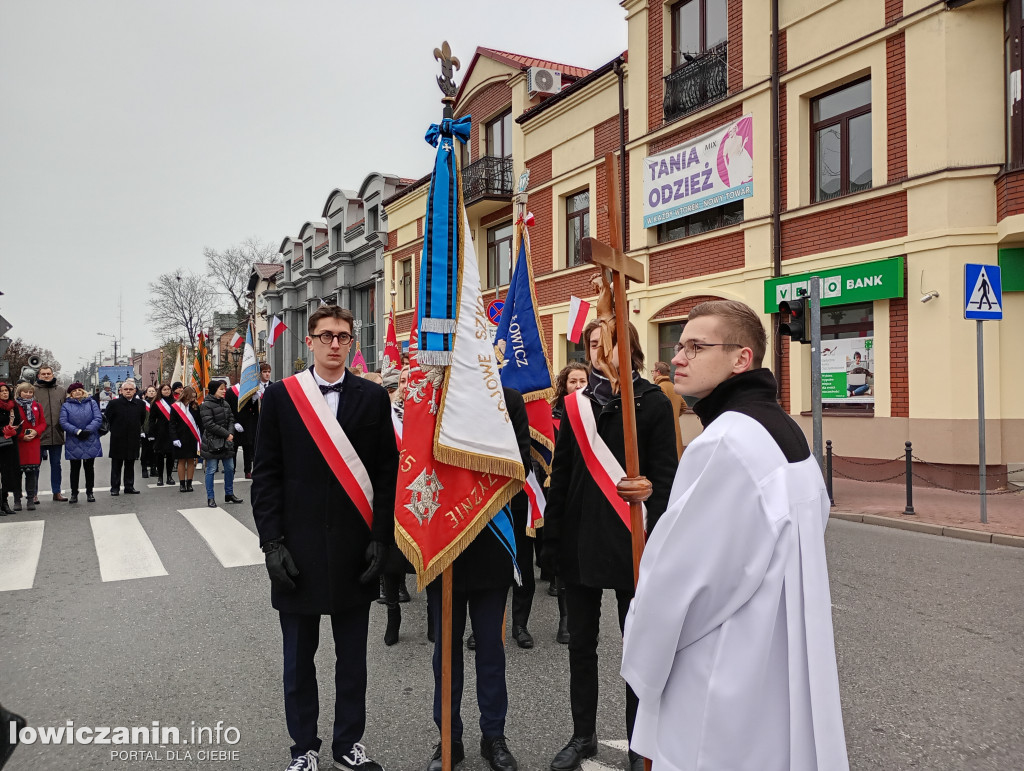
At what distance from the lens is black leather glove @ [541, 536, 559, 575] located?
3.69 metres

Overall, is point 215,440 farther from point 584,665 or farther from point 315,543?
point 584,665

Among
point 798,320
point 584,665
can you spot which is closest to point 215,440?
point 798,320

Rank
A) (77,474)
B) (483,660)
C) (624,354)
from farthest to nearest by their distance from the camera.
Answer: (77,474), (483,660), (624,354)

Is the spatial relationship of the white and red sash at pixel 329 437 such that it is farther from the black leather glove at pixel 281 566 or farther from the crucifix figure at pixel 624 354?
the crucifix figure at pixel 624 354

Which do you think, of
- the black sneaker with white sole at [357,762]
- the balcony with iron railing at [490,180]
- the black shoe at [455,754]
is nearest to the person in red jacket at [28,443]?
the black sneaker with white sole at [357,762]

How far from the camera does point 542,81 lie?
22000 mm

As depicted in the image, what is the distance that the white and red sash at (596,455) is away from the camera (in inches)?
141

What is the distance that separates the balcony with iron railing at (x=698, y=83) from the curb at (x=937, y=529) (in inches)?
375

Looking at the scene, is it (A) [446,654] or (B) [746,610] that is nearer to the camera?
(B) [746,610]

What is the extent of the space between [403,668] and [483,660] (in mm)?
1437

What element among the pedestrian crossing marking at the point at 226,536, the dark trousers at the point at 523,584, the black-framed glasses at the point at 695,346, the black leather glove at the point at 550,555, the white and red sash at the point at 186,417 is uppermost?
the black-framed glasses at the point at 695,346

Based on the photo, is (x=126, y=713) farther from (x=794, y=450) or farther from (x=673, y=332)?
(x=673, y=332)

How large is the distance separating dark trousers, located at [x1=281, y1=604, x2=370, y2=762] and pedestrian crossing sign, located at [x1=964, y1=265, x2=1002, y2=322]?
8370 millimetres

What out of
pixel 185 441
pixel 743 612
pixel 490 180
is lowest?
pixel 185 441
